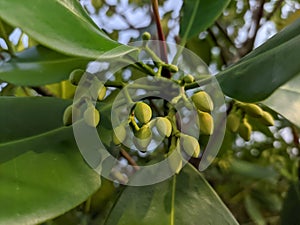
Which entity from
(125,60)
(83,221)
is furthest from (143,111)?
(83,221)

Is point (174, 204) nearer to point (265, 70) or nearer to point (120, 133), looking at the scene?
point (120, 133)

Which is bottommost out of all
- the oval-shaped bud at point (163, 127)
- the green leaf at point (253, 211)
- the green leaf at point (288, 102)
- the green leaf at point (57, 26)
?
the green leaf at point (253, 211)

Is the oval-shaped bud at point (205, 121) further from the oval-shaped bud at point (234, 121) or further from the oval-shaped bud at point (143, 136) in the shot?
the oval-shaped bud at point (234, 121)

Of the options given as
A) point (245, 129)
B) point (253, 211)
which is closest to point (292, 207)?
point (245, 129)

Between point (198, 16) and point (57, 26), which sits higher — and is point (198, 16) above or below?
below

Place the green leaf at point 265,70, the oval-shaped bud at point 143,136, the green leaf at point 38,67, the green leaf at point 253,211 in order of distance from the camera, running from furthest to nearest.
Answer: the green leaf at point 253,211
the green leaf at point 38,67
the oval-shaped bud at point 143,136
the green leaf at point 265,70

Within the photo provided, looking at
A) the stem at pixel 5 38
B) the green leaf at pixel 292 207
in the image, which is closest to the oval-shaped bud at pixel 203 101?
the green leaf at pixel 292 207

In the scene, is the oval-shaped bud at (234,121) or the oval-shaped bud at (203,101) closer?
the oval-shaped bud at (203,101)

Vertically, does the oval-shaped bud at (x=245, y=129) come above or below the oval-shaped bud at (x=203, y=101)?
below
